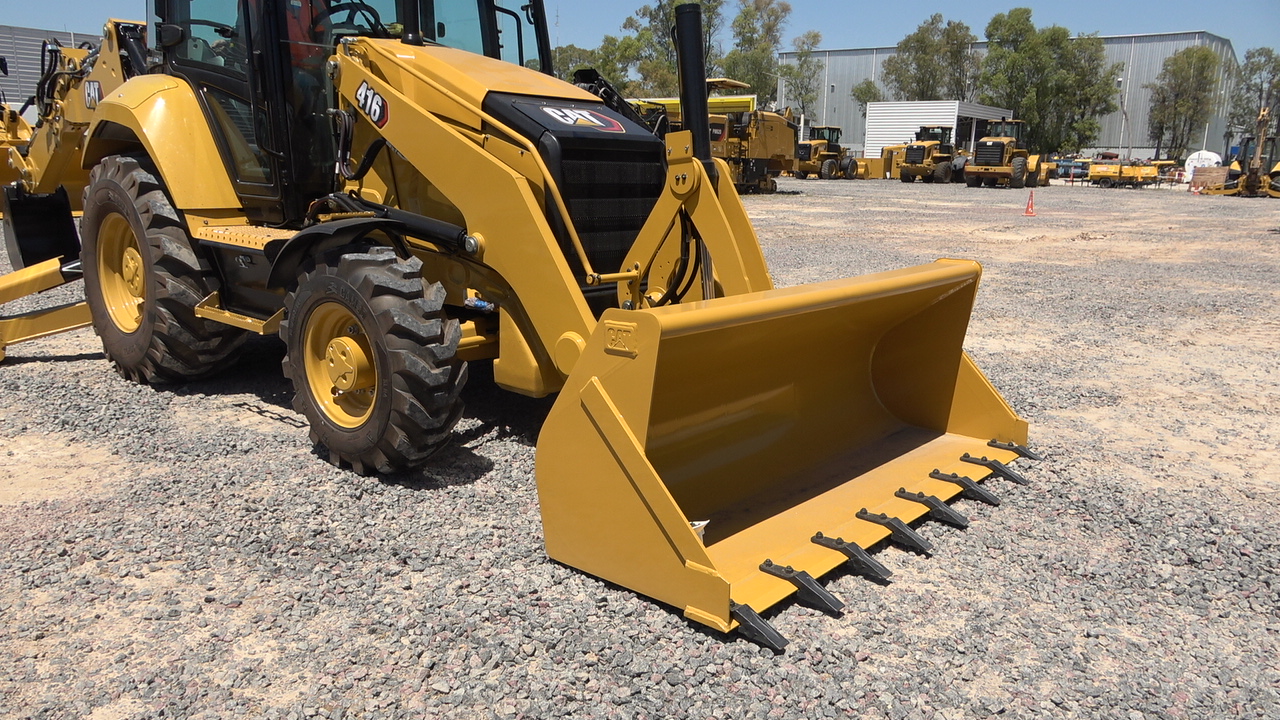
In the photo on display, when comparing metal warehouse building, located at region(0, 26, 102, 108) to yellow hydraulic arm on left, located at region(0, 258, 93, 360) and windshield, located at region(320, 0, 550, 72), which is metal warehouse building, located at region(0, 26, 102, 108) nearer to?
yellow hydraulic arm on left, located at region(0, 258, 93, 360)

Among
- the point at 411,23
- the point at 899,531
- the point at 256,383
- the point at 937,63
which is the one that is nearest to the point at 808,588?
the point at 899,531

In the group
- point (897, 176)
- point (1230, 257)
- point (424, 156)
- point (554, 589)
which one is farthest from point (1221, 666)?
point (897, 176)

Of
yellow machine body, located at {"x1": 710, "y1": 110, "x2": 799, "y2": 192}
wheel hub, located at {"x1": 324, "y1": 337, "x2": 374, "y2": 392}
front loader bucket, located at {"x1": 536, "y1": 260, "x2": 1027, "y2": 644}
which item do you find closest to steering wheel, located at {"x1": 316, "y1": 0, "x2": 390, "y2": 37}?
wheel hub, located at {"x1": 324, "y1": 337, "x2": 374, "y2": 392}

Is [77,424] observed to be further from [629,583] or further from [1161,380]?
[1161,380]

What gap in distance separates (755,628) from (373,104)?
3.45 m

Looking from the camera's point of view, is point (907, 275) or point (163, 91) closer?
point (907, 275)

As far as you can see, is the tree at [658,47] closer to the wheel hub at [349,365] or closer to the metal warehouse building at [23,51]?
the metal warehouse building at [23,51]


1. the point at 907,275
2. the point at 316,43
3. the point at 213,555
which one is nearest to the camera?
the point at 213,555

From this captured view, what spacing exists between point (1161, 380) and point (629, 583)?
5431 millimetres

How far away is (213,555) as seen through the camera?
12.1 feet

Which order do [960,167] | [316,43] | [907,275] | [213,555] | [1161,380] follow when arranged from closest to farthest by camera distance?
[213,555] < [907,275] < [316,43] < [1161,380] < [960,167]

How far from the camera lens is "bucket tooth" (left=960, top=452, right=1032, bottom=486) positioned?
4.48m

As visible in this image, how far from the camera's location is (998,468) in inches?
178

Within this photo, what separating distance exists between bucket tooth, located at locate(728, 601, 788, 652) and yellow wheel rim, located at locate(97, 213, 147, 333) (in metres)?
5.00
